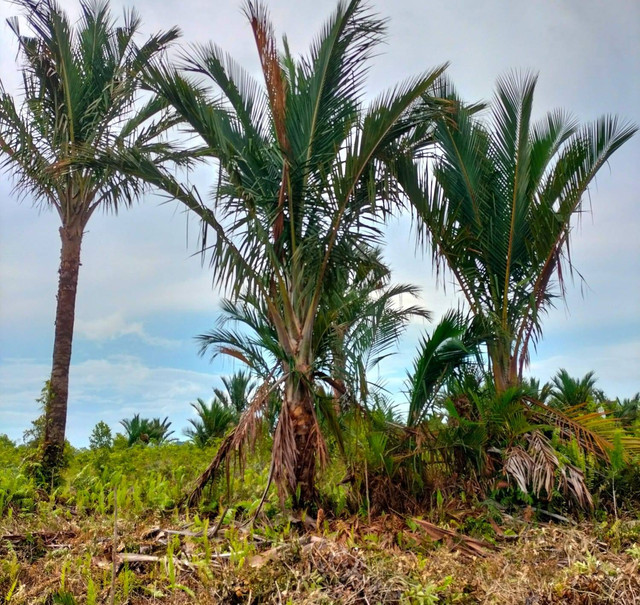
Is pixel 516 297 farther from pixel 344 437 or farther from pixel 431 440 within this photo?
pixel 344 437

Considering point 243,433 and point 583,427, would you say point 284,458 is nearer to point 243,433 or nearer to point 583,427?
point 243,433

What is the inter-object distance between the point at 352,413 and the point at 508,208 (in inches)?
151

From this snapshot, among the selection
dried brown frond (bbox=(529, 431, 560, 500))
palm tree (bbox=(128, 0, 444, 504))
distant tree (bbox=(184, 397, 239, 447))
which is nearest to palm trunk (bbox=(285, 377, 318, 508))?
palm tree (bbox=(128, 0, 444, 504))

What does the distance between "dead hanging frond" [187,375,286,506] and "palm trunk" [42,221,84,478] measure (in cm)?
379

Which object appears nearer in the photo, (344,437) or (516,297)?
(344,437)

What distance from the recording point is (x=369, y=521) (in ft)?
21.1

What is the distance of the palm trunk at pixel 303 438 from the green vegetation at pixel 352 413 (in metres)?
0.02

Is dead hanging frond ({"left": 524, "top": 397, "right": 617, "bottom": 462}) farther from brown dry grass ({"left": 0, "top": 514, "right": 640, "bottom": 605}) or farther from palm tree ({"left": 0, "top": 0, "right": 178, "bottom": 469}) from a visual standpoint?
palm tree ({"left": 0, "top": 0, "right": 178, "bottom": 469})

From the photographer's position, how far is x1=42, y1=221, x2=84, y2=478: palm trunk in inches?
385

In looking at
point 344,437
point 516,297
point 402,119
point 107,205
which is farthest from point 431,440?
point 107,205

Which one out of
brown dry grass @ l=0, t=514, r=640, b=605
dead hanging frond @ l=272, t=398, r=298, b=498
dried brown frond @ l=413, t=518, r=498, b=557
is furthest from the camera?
dead hanging frond @ l=272, t=398, r=298, b=498

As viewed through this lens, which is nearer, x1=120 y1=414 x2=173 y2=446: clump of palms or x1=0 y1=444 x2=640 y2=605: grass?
x1=0 y1=444 x2=640 y2=605: grass

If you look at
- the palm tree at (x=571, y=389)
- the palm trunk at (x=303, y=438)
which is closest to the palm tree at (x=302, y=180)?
the palm trunk at (x=303, y=438)

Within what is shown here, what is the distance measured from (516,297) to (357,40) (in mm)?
4085
